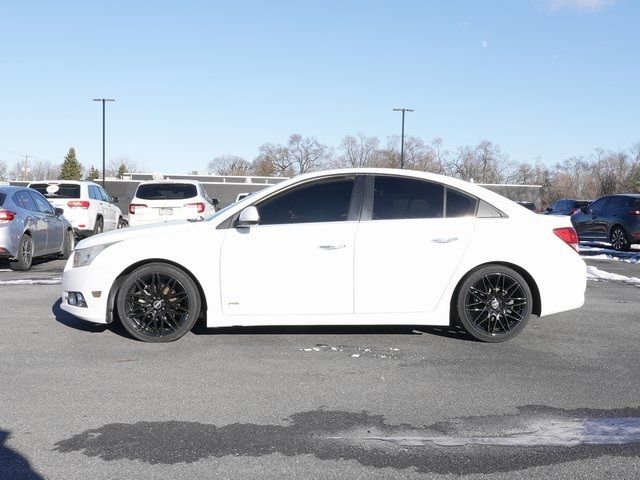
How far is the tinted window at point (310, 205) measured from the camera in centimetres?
603

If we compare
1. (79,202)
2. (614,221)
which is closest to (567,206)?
(614,221)

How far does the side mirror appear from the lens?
18.9 ft

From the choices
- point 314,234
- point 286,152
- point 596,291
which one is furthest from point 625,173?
point 314,234

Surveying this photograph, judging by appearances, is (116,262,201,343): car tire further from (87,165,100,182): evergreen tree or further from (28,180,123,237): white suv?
(87,165,100,182): evergreen tree

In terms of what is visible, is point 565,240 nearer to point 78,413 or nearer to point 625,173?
point 78,413

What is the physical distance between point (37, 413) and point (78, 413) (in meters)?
0.25

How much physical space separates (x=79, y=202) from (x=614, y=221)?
13813 mm

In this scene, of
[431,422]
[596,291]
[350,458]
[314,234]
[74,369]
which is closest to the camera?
[350,458]

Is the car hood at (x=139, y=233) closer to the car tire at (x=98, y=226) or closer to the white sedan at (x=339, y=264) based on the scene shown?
the white sedan at (x=339, y=264)

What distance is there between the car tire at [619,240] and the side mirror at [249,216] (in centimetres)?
1411

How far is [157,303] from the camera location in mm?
5934

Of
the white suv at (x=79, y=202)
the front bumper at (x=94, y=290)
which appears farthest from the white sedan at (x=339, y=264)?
the white suv at (x=79, y=202)

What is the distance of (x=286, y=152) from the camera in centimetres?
10112

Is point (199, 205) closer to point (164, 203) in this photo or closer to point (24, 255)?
point (164, 203)
